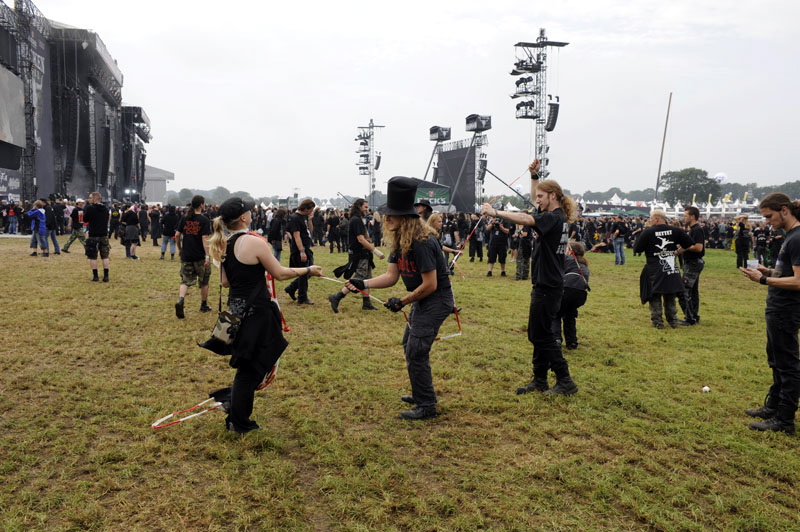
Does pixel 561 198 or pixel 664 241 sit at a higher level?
pixel 561 198

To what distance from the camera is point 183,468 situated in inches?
152

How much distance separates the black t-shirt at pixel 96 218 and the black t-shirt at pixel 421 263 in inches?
372

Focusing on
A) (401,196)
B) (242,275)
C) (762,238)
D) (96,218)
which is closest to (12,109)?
(96,218)

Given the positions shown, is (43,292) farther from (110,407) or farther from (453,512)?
(453,512)

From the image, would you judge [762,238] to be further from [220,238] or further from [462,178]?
[462,178]

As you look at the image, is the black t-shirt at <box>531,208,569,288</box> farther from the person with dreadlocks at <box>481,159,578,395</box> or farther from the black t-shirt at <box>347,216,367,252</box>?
the black t-shirt at <box>347,216,367,252</box>

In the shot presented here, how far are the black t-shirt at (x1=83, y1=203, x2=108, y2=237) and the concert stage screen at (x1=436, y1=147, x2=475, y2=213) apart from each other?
41022mm

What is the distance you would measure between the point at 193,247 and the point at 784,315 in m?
8.09

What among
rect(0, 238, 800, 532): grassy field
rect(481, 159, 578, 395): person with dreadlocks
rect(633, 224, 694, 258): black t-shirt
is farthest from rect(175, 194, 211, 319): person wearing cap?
rect(633, 224, 694, 258): black t-shirt

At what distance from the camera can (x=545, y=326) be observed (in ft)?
17.1

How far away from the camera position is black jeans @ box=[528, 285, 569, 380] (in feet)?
17.0

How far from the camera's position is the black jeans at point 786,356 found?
4512 mm

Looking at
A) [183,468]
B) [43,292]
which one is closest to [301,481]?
[183,468]

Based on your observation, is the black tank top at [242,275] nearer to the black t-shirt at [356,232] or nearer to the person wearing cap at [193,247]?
the person wearing cap at [193,247]
